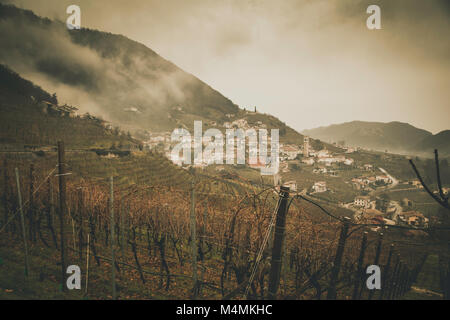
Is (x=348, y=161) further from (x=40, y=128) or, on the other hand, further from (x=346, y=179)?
(x=40, y=128)

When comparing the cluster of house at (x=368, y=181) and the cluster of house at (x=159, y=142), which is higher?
the cluster of house at (x=159, y=142)

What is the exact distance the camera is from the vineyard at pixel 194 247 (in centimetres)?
461

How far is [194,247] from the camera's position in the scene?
185 inches

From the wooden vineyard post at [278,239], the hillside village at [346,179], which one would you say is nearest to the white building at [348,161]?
the hillside village at [346,179]

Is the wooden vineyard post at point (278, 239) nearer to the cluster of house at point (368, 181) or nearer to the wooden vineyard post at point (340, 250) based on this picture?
the wooden vineyard post at point (340, 250)

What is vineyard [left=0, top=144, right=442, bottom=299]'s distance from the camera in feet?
15.1

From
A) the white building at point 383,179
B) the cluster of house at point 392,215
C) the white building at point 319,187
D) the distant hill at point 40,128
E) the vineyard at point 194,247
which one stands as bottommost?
the cluster of house at point 392,215

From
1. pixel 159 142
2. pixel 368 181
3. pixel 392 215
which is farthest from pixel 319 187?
pixel 159 142

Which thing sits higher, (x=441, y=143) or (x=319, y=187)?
(x=441, y=143)

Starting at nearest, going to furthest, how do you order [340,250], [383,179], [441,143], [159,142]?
[340,250], [383,179], [441,143], [159,142]

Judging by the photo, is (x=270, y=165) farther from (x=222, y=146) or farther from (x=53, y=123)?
(x=53, y=123)

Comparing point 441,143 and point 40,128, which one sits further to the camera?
point 441,143
